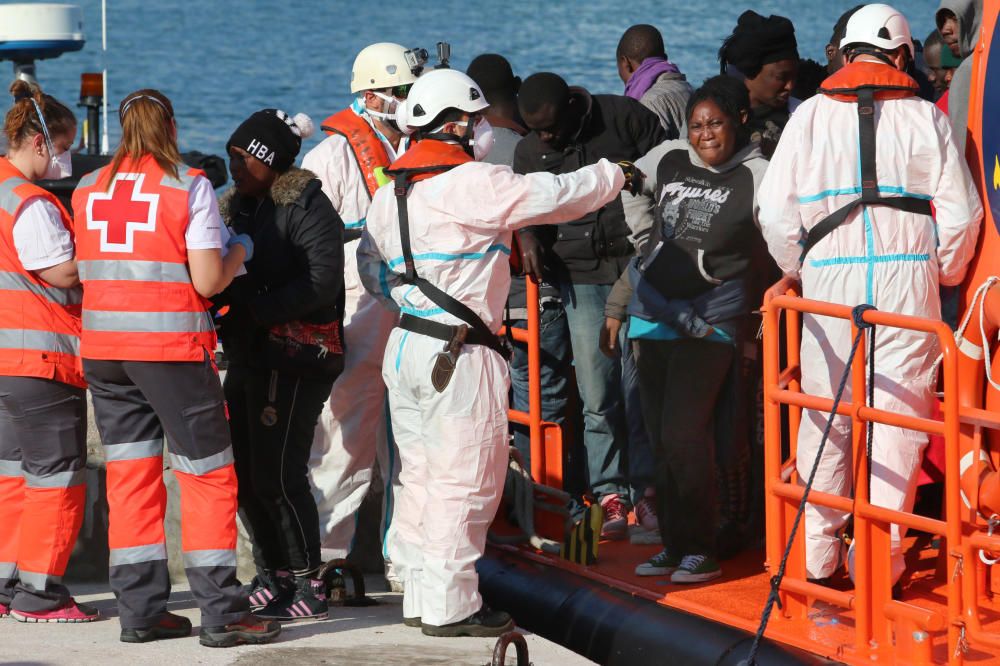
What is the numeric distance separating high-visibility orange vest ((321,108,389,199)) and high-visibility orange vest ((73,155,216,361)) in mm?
1212

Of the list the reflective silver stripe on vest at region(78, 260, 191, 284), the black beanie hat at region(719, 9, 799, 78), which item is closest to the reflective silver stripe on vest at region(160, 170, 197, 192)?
the reflective silver stripe on vest at region(78, 260, 191, 284)

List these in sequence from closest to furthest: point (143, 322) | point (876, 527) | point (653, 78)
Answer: point (876, 527) → point (143, 322) → point (653, 78)

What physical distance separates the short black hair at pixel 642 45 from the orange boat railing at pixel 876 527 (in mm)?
2699

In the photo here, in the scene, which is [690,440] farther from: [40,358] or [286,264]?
[40,358]

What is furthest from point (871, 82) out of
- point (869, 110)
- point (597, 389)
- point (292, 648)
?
point (292, 648)

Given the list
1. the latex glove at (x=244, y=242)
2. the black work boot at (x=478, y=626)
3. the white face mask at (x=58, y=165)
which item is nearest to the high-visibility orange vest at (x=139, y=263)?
the latex glove at (x=244, y=242)

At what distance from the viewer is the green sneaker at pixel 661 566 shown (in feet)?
16.9

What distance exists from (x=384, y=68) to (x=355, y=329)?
966 mm

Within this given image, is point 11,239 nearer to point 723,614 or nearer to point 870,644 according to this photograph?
point 723,614

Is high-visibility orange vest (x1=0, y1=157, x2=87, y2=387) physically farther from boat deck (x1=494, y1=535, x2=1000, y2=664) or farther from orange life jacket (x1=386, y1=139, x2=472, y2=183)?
boat deck (x1=494, y1=535, x2=1000, y2=664)

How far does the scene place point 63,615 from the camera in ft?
16.2

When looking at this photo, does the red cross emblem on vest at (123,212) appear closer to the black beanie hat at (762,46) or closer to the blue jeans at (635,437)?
the blue jeans at (635,437)

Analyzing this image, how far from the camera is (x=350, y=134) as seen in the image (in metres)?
5.75

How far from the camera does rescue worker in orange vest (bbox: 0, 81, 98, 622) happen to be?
4746 mm
